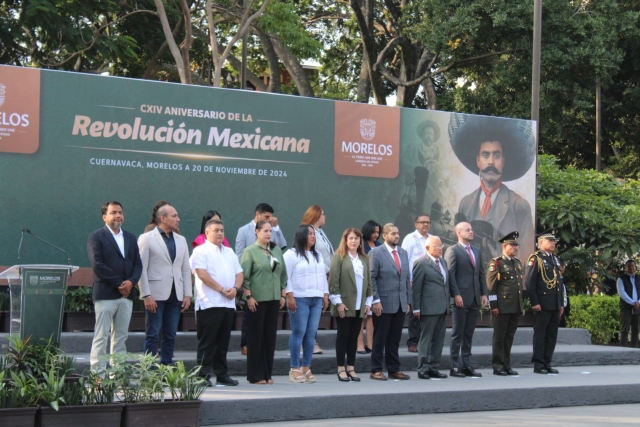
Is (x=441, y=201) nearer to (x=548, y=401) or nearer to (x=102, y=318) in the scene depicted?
(x=548, y=401)

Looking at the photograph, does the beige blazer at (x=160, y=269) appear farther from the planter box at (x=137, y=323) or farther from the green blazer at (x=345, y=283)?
the planter box at (x=137, y=323)

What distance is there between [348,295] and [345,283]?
16 centimetres

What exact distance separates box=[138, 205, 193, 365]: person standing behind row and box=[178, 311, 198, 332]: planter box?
Answer: 2202mm

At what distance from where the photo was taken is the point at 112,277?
8586 mm

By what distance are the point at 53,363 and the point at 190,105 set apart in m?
5.33

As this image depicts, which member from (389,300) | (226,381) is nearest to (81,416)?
(226,381)

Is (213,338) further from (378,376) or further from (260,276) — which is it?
(378,376)

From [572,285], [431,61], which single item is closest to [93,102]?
[572,285]

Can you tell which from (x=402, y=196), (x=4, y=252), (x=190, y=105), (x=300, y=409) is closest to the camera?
(x=300, y=409)

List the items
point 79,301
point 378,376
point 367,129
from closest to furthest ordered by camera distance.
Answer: point 378,376 → point 79,301 → point 367,129

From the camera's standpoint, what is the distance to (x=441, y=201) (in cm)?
1371

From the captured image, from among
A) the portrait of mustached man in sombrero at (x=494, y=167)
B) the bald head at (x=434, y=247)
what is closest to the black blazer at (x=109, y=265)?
the bald head at (x=434, y=247)

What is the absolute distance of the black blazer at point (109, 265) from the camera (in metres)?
8.61

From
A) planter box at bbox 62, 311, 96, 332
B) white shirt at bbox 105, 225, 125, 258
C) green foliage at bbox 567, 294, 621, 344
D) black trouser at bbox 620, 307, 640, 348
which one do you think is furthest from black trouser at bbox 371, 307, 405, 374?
black trouser at bbox 620, 307, 640, 348
